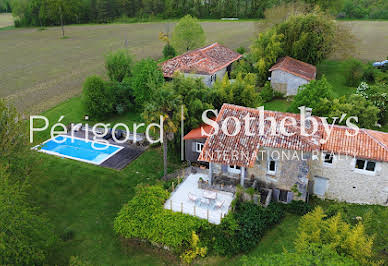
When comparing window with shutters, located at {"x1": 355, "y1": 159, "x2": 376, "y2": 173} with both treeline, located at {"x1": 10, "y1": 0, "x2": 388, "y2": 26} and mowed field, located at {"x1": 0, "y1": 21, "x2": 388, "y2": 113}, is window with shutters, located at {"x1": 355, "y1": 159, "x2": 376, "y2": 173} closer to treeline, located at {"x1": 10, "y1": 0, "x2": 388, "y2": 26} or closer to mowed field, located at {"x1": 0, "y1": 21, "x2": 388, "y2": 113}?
mowed field, located at {"x1": 0, "y1": 21, "x2": 388, "y2": 113}

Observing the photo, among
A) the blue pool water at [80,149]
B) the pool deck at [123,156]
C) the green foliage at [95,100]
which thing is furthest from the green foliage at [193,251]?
the green foliage at [95,100]

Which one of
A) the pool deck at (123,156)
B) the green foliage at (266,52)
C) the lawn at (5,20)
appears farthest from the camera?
the lawn at (5,20)

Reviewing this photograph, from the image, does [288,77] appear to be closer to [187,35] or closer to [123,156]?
[187,35]

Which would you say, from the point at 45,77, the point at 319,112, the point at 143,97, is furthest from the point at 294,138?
the point at 45,77

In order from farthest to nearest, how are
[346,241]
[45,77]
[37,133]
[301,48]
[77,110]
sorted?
[45,77] < [301,48] < [77,110] < [37,133] < [346,241]

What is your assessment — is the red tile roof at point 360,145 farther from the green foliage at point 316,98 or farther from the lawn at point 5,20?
the lawn at point 5,20

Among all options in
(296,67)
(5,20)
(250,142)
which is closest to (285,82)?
(296,67)

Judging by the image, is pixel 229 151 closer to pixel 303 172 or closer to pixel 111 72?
pixel 303 172
